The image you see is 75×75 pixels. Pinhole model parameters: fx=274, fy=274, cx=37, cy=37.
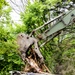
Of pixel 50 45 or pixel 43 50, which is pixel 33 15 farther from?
pixel 43 50

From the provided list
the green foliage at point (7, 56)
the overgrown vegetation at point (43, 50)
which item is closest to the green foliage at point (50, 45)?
the overgrown vegetation at point (43, 50)

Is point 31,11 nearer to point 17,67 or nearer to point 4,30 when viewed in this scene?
point 4,30

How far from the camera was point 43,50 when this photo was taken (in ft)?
53.8

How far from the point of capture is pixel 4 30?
15.0 metres

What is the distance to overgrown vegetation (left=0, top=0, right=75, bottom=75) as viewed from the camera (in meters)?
14.6

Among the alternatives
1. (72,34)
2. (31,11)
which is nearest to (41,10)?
(31,11)

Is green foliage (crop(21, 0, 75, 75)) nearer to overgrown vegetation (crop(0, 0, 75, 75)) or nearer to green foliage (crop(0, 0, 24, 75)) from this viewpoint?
overgrown vegetation (crop(0, 0, 75, 75))

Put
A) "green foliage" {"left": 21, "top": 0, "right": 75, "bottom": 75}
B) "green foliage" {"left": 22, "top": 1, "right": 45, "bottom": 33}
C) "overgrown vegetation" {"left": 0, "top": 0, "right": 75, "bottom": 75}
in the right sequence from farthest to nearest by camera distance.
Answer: "green foliage" {"left": 22, "top": 1, "right": 45, "bottom": 33}, "green foliage" {"left": 21, "top": 0, "right": 75, "bottom": 75}, "overgrown vegetation" {"left": 0, "top": 0, "right": 75, "bottom": 75}

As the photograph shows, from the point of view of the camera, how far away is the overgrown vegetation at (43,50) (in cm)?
1463

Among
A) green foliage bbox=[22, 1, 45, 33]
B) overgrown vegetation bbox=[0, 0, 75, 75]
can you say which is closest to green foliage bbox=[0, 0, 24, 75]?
overgrown vegetation bbox=[0, 0, 75, 75]

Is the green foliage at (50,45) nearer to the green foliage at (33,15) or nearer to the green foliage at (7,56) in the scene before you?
the green foliage at (33,15)

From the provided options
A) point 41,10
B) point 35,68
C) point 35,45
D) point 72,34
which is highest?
point 41,10

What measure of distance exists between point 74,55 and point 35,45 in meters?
6.71

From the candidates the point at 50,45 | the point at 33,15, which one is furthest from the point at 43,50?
the point at 33,15
